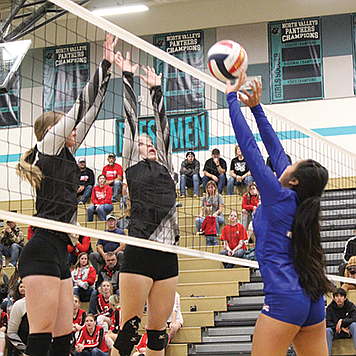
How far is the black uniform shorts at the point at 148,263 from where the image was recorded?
458cm

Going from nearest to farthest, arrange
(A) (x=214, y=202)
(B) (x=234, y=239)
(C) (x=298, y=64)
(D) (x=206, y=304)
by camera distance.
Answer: (D) (x=206, y=304) → (B) (x=234, y=239) → (A) (x=214, y=202) → (C) (x=298, y=64)

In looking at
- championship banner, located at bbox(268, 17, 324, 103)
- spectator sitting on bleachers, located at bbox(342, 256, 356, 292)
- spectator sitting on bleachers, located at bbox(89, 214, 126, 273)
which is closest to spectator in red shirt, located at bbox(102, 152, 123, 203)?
spectator sitting on bleachers, located at bbox(89, 214, 126, 273)

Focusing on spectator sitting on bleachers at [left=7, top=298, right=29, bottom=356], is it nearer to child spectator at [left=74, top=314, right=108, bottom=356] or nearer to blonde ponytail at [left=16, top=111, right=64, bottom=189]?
child spectator at [left=74, top=314, right=108, bottom=356]

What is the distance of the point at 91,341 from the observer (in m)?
9.59

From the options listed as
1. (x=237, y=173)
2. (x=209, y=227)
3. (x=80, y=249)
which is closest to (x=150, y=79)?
(x=209, y=227)

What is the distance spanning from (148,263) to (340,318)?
6.08 meters

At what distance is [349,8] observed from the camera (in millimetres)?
15805

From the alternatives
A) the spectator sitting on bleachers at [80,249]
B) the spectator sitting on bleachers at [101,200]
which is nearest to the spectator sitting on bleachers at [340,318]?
the spectator sitting on bleachers at [80,249]

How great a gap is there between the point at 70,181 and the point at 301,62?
12.7 meters

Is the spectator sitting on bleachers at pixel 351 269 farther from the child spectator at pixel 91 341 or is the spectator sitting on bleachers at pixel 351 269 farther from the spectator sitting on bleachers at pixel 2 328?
the spectator sitting on bleachers at pixel 2 328

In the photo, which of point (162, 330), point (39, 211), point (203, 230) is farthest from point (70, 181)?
point (203, 230)

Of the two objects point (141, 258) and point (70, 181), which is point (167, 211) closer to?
point (141, 258)

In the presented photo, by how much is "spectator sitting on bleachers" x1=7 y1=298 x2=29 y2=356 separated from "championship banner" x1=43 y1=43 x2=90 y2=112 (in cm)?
873

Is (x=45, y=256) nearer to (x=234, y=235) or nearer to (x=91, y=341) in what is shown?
(x=91, y=341)
